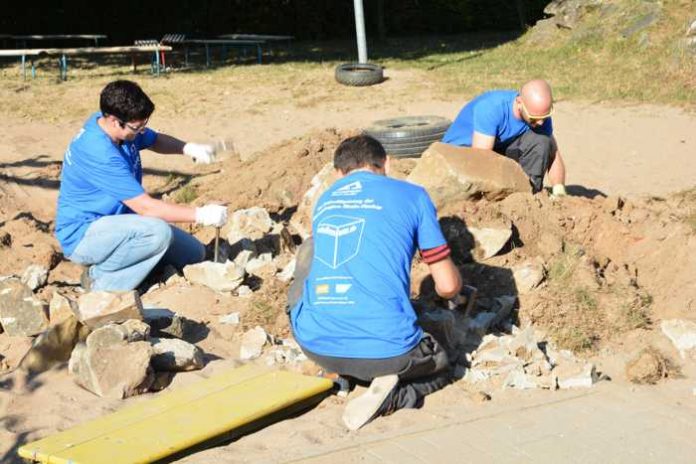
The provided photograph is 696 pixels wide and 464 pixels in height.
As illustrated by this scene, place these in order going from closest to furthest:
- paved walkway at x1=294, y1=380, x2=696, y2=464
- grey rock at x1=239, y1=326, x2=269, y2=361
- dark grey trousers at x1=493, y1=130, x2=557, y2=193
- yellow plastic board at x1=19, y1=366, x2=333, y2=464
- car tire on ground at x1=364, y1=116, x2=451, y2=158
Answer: yellow plastic board at x1=19, y1=366, x2=333, y2=464, paved walkway at x1=294, y1=380, x2=696, y2=464, grey rock at x1=239, y1=326, x2=269, y2=361, dark grey trousers at x1=493, y1=130, x2=557, y2=193, car tire on ground at x1=364, y1=116, x2=451, y2=158

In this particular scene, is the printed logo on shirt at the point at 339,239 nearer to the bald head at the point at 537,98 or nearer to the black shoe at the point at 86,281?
the black shoe at the point at 86,281

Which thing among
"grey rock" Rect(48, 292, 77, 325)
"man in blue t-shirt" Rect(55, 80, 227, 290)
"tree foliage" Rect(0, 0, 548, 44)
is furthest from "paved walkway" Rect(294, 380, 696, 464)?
"tree foliage" Rect(0, 0, 548, 44)

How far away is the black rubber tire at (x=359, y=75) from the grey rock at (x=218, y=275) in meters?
A: 9.36

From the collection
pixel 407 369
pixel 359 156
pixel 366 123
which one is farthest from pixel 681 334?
pixel 366 123

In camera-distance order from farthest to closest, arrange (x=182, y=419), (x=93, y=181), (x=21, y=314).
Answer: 1. (x=93, y=181)
2. (x=21, y=314)
3. (x=182, y=419)

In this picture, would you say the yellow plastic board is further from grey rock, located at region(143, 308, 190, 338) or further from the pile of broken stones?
grey rock, located at region(143, 308, 190, 338)

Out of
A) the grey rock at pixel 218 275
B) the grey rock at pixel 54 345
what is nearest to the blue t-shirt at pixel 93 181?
the grey rock at pixel 218 275

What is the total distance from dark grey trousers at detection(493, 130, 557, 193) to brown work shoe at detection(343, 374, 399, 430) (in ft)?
9.59

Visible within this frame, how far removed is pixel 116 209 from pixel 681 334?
3.29 m

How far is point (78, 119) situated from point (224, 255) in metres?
6.64

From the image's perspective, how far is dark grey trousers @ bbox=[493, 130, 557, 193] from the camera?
701 centimetres

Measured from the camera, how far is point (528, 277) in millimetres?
5746

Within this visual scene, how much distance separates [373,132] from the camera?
8.63 m

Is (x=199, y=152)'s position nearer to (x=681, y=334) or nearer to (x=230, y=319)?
(x=230, y=319)
